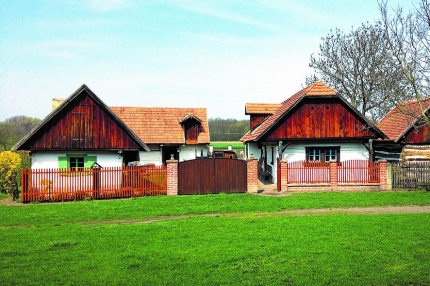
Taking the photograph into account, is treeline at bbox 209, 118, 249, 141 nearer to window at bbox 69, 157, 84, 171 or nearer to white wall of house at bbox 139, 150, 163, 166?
white wall of house at bbox 139, 150, 163, 166

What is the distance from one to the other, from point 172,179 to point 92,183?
383cm

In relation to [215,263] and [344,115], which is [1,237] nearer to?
[215,263]

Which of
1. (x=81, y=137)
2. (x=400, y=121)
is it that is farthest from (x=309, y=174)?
(x=81, y=137)

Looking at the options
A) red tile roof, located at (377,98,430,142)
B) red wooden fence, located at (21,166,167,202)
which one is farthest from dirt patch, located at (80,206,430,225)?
red tile roof, located at (377,98,430,142)

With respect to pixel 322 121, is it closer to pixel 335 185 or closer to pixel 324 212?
pixel 335 185

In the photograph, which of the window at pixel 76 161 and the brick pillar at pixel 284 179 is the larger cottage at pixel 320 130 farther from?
the window at pixel 76 161

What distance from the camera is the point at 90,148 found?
21.6 metres

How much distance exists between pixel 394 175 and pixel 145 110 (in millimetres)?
20481

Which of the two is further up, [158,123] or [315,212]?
[158,123]

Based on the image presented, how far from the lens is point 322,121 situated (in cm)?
2380

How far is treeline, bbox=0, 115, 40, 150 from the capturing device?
1707 inches

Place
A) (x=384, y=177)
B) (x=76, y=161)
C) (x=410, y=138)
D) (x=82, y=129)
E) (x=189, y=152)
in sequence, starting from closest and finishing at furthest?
(x=384, y=177) → (x=82, y=129) → (x=76, y=161) → (x=410, y=138) → (x=189, y=152)

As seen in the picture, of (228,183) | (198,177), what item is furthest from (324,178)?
(198,177)

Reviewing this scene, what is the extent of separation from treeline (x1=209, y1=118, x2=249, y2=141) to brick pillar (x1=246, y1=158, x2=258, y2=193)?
73.6 meters
